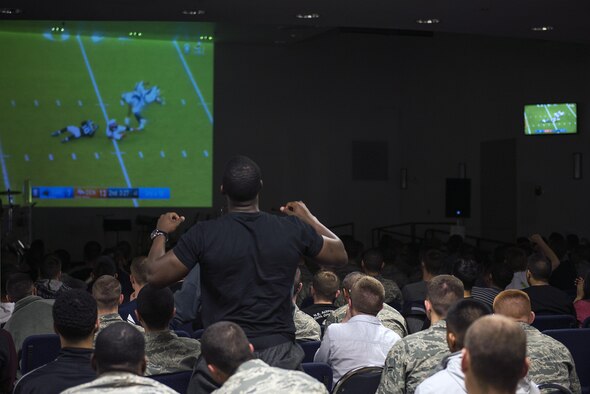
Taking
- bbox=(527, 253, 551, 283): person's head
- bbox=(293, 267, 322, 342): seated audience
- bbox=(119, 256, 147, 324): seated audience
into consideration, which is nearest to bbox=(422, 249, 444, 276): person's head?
bbox=(527, 253, 551, 283): person's head

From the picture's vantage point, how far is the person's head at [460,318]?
128 inches

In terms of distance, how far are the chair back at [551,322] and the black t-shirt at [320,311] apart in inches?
51.4

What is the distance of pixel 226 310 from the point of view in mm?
3270

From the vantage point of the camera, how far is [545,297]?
20.5 feet

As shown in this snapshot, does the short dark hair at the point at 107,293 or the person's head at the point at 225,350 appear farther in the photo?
the short dark hair at the point at 107,293

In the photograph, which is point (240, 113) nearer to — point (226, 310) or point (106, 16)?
point (106, 16)

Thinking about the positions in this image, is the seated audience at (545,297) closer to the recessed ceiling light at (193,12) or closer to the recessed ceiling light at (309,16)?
the recessed ceiling light at (309,16)

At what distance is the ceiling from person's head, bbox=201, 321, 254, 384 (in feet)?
25.1

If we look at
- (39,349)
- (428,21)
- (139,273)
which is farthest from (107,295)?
(428,21)

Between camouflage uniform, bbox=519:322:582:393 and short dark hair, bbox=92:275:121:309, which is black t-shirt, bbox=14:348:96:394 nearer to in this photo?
short dark hair, bbox=92:275:121:309

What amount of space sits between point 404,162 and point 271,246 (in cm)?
1559

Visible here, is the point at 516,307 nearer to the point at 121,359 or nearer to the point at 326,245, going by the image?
the point at 326,245

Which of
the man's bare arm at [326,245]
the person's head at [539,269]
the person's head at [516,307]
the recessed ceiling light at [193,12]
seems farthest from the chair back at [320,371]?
the recessed ceiling light at [193,12]

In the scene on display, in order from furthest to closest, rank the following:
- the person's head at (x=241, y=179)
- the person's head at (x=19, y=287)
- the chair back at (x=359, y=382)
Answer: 1. the person's head at (x=19, y=287)
2. the chair back at (x=359, y=382)
3. the person's head at (x=241, y=179)
